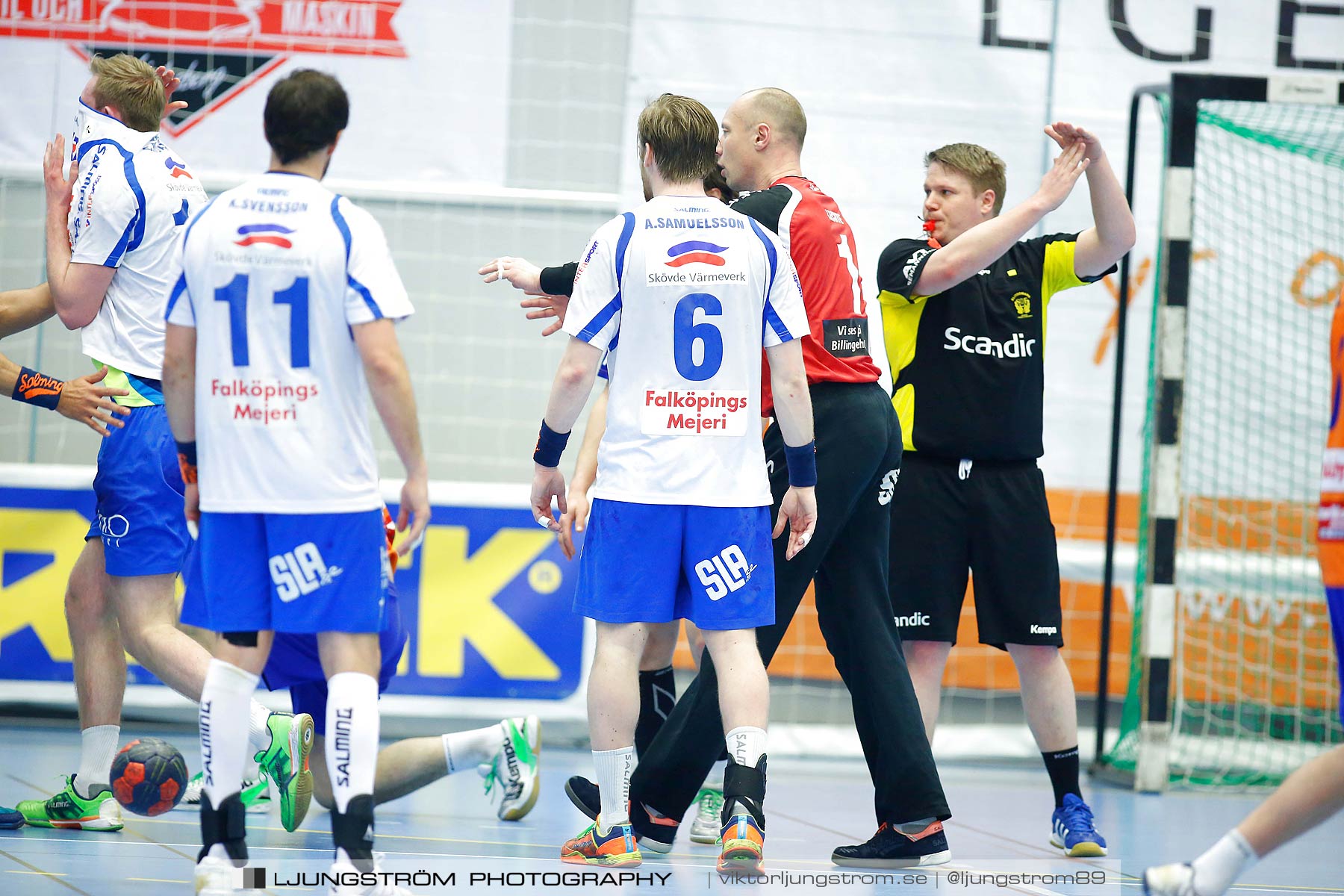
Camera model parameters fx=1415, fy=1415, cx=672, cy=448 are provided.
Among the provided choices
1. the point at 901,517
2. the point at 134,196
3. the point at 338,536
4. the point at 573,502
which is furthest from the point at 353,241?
the point at 901,517

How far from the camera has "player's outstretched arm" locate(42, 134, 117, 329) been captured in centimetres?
436

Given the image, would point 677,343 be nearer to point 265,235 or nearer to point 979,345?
point 265,235

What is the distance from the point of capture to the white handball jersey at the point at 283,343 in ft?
10.4

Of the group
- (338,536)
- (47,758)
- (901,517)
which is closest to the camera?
(338,536)

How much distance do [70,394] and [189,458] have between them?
47.9 inches

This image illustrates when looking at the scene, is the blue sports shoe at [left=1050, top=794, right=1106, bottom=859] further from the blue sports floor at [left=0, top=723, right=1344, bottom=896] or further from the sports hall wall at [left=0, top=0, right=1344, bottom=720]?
the sports hall wall at [left=0, top=0, right=1344, bottom=720]

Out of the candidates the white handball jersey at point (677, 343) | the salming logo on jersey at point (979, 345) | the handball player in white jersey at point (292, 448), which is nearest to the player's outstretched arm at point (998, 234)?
the salming logo on jersey at point (979, 345)

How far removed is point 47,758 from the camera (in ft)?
18.2

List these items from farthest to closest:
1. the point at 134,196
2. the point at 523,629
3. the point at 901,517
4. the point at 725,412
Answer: the point at 523,629 → the point at 901,517 → the point at 134,196 → the point at 725,412

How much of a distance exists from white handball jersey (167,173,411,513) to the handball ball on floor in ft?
3.44

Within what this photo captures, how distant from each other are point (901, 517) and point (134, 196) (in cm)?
263

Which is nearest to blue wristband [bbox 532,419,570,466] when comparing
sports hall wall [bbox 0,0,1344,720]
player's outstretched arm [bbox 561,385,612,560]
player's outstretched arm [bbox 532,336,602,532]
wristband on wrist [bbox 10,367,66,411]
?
player's outstretched arm [bbox 532,336,602,532]

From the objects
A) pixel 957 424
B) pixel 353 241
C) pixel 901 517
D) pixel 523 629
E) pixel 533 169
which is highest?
pixel 533 169

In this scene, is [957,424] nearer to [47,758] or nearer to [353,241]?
[353,241]
